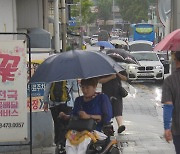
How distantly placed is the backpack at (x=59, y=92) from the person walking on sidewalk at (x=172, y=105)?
2.78m

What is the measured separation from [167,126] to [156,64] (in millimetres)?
18760

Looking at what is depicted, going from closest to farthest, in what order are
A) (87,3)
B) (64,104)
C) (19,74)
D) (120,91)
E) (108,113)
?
1. (108,113)
2. (19,74)
3. (64,104)
4. (120,91)
5. (87,3)

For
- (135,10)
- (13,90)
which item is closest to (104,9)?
(135,10)

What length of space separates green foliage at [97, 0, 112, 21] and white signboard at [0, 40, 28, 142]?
12265 centimetres

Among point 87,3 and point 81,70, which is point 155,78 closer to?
point 81,70

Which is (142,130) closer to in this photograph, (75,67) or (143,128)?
(143,128)

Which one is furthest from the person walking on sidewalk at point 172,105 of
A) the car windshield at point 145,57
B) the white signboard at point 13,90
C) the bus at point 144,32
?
the bus at point 144,32

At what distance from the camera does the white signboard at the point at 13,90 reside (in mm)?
7508

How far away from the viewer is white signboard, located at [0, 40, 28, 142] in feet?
24.6

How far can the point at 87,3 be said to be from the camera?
217ft

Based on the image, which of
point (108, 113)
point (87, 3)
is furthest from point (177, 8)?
point (87, 3)

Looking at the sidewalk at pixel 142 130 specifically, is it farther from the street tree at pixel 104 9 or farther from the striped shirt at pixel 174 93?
the street tree at pixel 104 9

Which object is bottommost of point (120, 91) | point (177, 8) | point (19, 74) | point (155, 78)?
point (155, 78)

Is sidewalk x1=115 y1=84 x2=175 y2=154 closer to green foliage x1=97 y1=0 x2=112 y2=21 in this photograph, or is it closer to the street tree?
green foliage x1=97 y1=0 x2=112 y2=21
